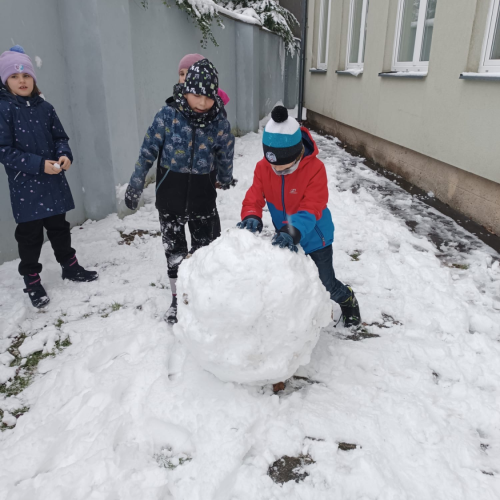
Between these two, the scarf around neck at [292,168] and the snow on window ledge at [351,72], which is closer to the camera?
the scarf around neck at [292,168]

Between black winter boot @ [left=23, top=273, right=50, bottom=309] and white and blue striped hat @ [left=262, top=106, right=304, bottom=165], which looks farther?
black winter boot @ [left=23, top=273, right=50, bottom=309]

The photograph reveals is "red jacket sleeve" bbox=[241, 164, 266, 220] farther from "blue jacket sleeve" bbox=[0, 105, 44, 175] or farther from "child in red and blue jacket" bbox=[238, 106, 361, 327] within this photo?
"blue jacket sleeve" bbox=[0, 105, 44, 175]

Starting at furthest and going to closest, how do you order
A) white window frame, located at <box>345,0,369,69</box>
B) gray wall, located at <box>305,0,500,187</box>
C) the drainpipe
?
the drainpipe < white window frame, located at <box>345,0,369,69</box> < gray wall, located at <box>305,0,500,187</box>

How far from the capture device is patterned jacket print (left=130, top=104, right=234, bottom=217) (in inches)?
107

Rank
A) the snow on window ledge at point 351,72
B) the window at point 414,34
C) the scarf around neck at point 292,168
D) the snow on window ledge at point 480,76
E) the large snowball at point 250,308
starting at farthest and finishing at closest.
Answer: the snow on window ledge at point 351,72, the window at point 414,34, the snow on window ledge at point 480,76, the scarf around neck at point 292,168, the large snowball at point 250,308

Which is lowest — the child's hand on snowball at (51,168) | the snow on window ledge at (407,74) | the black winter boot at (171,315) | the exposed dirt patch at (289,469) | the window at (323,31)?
the exposed dirt patch at (289,469)

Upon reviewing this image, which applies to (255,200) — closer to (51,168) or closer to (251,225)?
(251,225)

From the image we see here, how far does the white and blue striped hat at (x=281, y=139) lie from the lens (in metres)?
2.30

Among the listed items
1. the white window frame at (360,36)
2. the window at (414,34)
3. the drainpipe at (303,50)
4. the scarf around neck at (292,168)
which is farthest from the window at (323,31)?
the scarf around neck at (292,168)

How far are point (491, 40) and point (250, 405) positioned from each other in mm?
4669

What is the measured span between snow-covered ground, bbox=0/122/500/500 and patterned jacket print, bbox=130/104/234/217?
0.89m

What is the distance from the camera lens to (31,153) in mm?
3006

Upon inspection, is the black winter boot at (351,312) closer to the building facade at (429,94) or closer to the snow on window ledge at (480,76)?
the building facade at (429,94)

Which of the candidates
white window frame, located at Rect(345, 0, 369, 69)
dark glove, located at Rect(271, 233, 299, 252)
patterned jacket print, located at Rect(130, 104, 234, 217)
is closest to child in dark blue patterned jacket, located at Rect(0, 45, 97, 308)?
patterned jacket print, located at Rect(130, 104, 234, 217)
